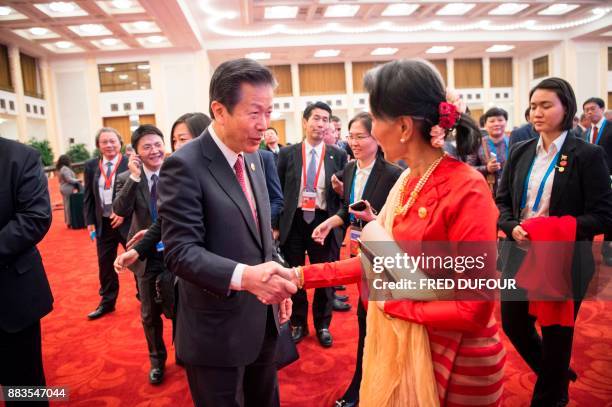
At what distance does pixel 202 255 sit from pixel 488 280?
0.80 metres

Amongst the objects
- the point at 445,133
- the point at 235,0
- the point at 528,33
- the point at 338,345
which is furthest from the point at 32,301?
the point at 528,33

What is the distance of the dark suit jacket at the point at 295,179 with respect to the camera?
3.13 meters

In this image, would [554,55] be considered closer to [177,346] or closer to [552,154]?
[552,154]

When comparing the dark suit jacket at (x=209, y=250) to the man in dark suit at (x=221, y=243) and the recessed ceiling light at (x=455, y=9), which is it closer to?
the man in dark suit at (x=221, y=243)

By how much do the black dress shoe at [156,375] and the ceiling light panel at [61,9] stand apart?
A: 40.4 feet

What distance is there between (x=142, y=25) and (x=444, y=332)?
51.8 ft

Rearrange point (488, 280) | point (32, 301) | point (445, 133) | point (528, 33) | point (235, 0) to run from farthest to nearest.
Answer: point (528, 33)
point (235, 0)
point (32, 301)
point (445, 133)
point (488, 280)

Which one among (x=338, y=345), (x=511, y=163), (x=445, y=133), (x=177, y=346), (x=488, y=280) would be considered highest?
(x=445, y=133)

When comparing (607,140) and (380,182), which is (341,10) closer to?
(607,140)

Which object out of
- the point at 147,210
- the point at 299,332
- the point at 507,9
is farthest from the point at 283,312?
the point at 507,9

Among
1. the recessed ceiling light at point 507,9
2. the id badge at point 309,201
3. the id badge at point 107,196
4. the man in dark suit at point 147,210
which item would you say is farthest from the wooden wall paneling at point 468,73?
the man in dark suit at point 147,210

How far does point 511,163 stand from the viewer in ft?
7.41

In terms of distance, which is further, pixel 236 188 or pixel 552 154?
pixel 552 154

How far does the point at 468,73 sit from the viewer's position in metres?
20.2
